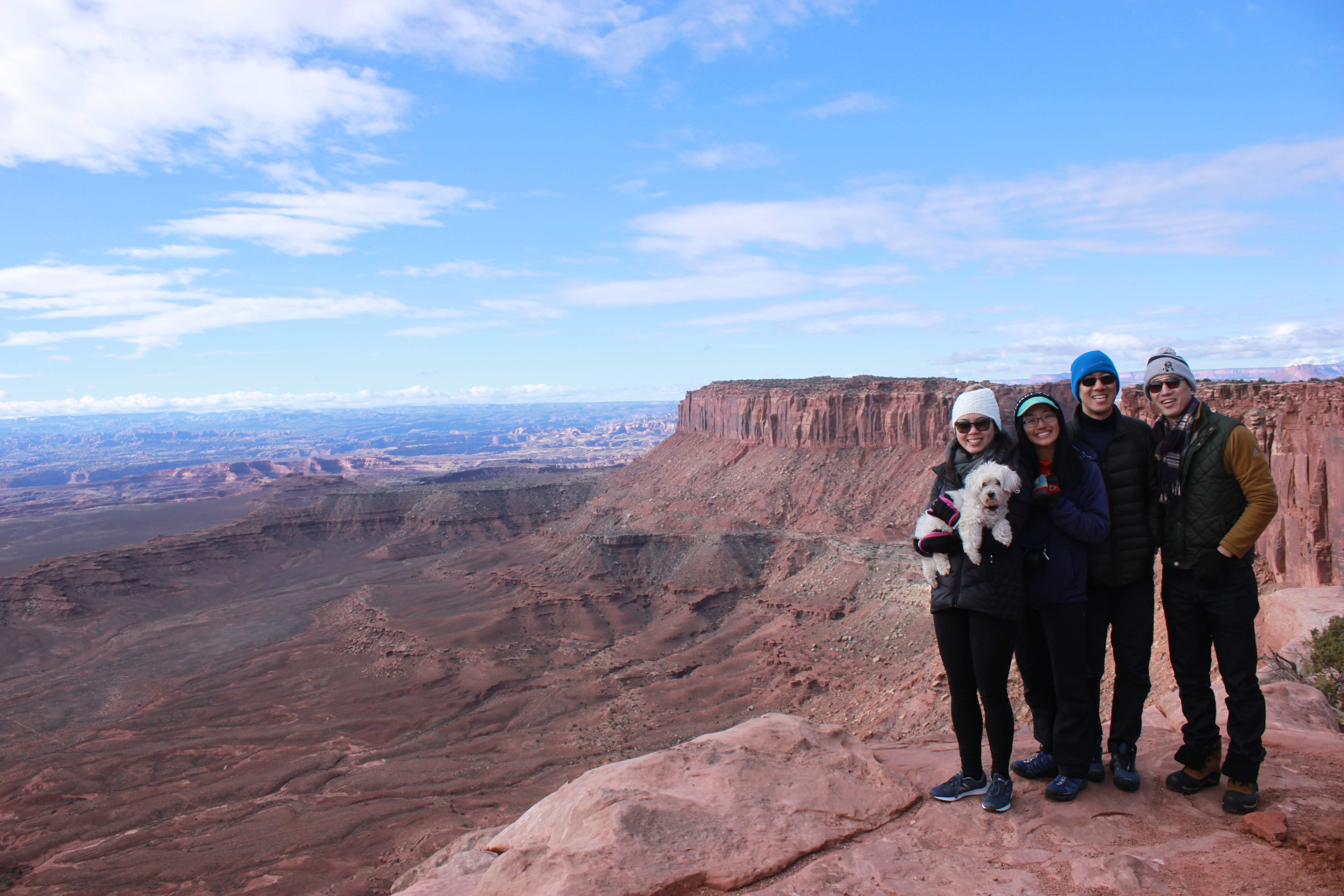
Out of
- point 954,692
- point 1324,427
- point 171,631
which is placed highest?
point 1324,427

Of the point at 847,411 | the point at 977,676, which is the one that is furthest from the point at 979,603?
the point at 847,411

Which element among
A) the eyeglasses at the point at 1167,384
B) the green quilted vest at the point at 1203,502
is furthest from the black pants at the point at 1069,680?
the eyeglasses at the point at 1167,384

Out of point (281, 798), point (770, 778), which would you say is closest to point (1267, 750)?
point (770, 778)

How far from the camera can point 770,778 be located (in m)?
5.22

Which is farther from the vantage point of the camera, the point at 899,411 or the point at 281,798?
the point at 899,411

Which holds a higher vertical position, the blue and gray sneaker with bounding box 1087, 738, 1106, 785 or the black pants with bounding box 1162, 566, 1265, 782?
the black pants with bounding box 1162, 566, 1265, 782

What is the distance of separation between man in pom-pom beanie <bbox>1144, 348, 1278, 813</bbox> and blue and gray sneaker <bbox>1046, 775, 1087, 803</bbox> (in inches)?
27.3

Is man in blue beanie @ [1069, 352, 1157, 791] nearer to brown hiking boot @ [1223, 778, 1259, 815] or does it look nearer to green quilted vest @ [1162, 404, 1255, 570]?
green quilted vest @ [1162, 404, 1255, 570]

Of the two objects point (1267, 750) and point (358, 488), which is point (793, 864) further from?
point (358, 488)

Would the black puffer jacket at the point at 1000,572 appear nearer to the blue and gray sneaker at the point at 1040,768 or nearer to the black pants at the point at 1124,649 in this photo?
the black pants at the point at 1124,649

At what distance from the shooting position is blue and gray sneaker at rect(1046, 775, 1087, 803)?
4590 millimetres

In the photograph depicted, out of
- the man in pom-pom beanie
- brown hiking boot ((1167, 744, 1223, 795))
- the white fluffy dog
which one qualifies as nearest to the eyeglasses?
the man in pom-pom beanie

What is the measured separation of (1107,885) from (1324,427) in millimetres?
12671

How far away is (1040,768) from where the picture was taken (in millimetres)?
4914
